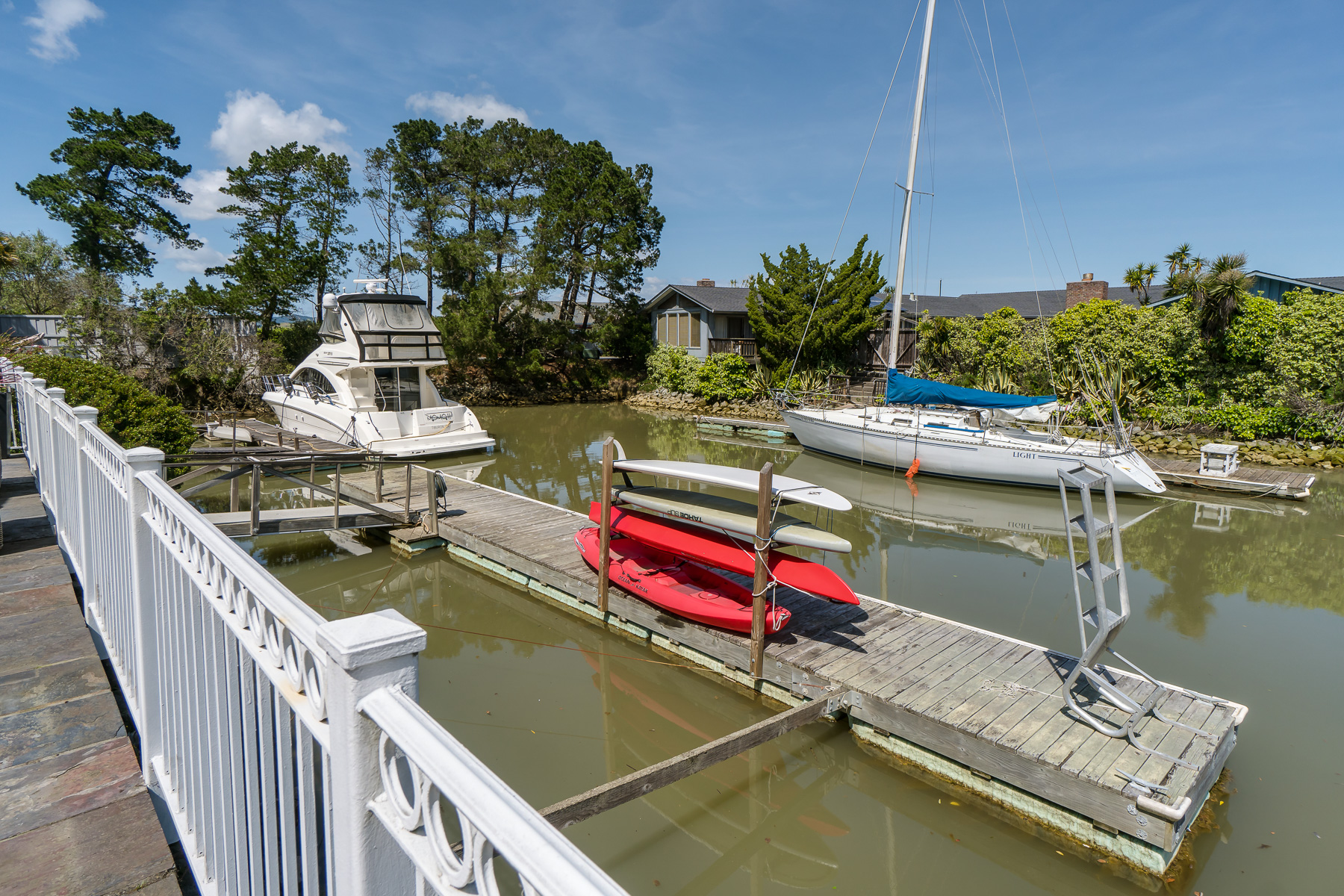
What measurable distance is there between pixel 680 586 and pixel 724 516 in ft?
2.92

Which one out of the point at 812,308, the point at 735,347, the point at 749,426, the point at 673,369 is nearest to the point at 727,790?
the point at 749,426

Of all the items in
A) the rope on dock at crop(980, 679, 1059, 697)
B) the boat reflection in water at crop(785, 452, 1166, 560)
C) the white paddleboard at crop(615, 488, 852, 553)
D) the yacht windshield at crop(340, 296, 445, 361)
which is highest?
the yacht windshield at crop(340, 296, 445, 361)

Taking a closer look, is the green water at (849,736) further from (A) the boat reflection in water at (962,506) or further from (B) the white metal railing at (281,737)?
(B) the white metal railing at (281,737)

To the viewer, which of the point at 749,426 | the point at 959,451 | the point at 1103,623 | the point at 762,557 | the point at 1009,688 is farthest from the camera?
the point at 749,426

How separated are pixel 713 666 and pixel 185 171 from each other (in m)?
34.5

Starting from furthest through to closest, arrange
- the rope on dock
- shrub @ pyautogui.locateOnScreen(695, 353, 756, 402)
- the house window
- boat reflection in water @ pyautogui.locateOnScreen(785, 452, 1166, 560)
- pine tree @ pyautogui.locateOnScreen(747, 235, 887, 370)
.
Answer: the house window → shrub @ pyautogui.locateOnScreen(695, 353, 756, 402) → pine tree @ pyautogui.locateOnScreen(747, 235, 887, 370) → boat reflection in water @ pyautogui.locateOnScreen(785, 452, 1166, 560) → the rope on dock

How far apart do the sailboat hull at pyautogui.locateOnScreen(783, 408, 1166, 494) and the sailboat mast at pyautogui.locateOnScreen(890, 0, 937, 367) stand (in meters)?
1.77

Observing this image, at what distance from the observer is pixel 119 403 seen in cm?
1000

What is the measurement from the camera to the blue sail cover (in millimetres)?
15719

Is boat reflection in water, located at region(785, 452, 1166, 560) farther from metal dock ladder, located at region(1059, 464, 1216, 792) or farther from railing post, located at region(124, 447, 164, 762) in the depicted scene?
railing post, located at region(124, 447, 164, 762)

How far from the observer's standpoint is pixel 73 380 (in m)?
9.64

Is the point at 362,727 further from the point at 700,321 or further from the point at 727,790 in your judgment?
the point at 700,321

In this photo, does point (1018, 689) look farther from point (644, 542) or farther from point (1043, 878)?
point (644, 542)

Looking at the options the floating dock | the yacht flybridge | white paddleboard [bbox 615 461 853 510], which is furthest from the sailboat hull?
the yacht flybridge
